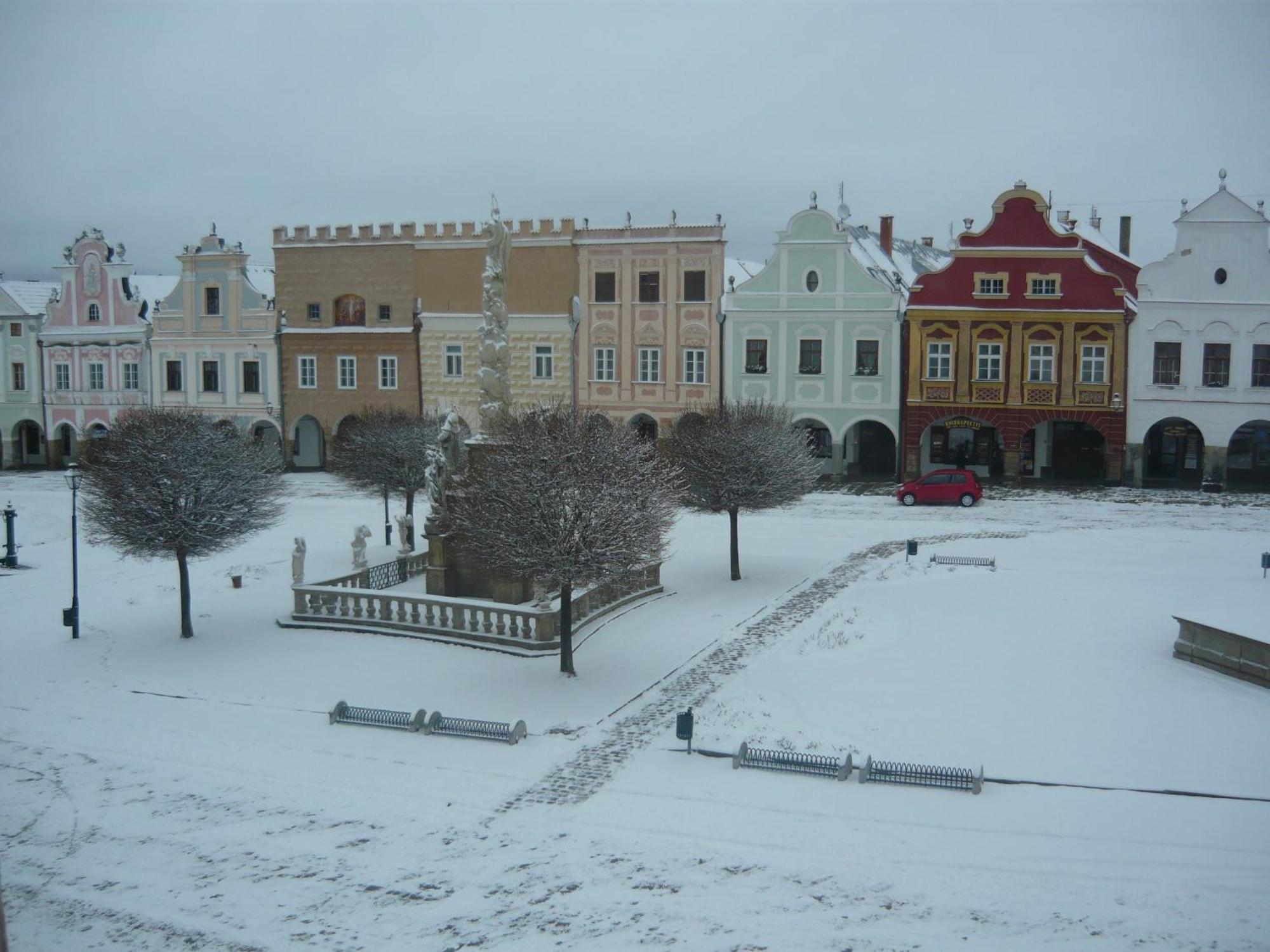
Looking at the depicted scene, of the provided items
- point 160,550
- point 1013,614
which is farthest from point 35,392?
point 1013,614

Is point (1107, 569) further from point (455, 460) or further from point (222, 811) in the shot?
point (222, 811)

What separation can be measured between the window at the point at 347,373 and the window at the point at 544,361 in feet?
26.7

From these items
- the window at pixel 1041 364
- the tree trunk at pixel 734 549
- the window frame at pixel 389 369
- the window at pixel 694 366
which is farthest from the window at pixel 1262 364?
the window frame at pixel 389 369

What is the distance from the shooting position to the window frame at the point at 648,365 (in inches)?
1769

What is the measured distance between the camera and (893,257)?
50219 mm

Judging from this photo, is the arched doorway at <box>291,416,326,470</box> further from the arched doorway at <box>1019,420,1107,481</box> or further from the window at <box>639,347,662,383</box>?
the arched doorway at <box>1019,420,1107,481</box>

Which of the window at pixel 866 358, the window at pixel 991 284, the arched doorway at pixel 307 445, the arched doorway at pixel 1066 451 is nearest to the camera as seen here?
the window at pixel 991 284

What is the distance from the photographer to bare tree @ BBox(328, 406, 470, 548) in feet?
102

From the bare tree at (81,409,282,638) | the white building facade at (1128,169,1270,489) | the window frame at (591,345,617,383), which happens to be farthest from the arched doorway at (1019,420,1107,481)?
the bare tree at (81,409,282,638)

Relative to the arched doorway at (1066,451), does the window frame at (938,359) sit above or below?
above

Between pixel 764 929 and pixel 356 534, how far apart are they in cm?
1724

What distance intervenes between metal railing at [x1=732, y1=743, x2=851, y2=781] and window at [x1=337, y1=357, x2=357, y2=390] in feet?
121

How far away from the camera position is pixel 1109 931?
1057 centimetres

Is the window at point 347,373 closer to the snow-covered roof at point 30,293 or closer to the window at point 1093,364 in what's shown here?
the snow-covered roof at point 30,293
